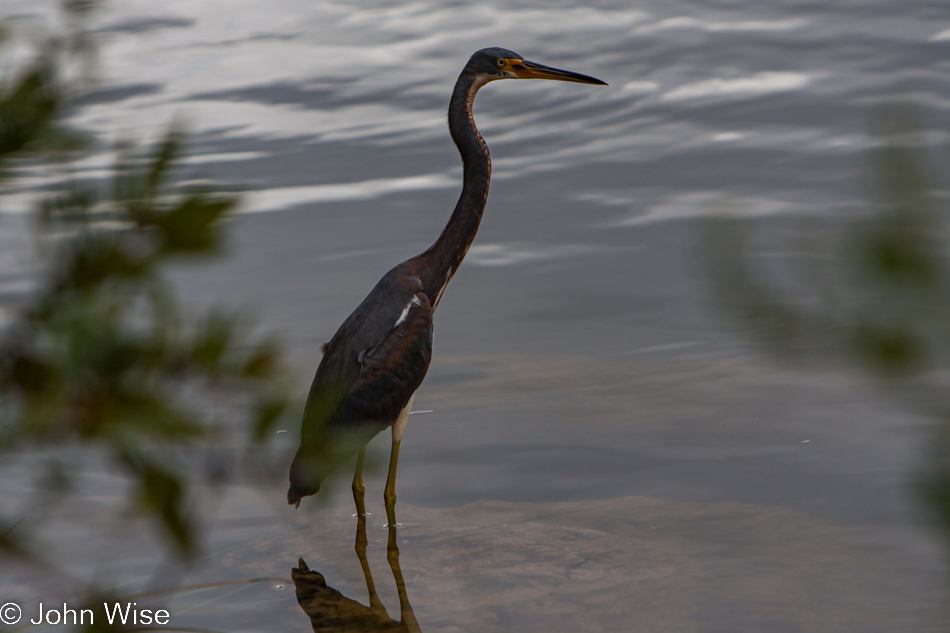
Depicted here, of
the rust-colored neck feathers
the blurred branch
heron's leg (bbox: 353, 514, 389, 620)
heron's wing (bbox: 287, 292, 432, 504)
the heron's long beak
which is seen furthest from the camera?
the heron's long beak

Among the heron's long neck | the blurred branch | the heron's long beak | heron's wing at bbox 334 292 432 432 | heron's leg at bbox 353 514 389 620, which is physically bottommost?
heron's leg at bbox 353 514 389 620

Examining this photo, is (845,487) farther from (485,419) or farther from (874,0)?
(874,0)

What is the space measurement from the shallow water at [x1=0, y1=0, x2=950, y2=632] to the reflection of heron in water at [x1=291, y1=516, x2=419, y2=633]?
52mm

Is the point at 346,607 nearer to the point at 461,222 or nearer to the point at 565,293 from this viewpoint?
the point at 461,222

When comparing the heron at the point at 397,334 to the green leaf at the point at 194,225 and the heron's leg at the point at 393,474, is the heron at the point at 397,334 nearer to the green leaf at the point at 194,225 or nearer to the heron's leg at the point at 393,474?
the heron's leg at the point at 393,474

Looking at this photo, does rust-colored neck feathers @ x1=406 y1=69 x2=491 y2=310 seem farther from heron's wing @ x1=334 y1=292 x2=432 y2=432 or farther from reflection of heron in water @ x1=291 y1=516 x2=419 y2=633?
reflection of heron in water @ x1=291 y1=516 x2=419 y2=633

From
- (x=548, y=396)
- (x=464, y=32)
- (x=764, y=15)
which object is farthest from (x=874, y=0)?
(x=548, y=396)

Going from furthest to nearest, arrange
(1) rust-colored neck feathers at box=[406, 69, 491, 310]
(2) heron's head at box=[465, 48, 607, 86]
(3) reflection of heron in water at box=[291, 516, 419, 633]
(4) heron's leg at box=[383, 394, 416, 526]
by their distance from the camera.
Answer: (2) heron's head at box=[465, 48, 607, 86] → (1) rust-colored neck feathers at box=[406, 69, 491, 310] → (4) heron's leg at box=[383, 394, 416, 526] → (3) reflection of heron in water at box=[291, 516, 419, 633]

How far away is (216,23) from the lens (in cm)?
1544

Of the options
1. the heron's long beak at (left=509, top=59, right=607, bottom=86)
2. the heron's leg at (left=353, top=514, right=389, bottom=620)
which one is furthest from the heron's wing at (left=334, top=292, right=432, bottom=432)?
the heron's long beak at (left=509, top=59, right=607, bottom=86)

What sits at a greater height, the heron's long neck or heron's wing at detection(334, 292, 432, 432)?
the heron's long neck

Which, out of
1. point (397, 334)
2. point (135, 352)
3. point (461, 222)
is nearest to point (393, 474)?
point (397, 334)

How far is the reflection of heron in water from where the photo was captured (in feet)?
11.8

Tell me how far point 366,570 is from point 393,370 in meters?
1.05
